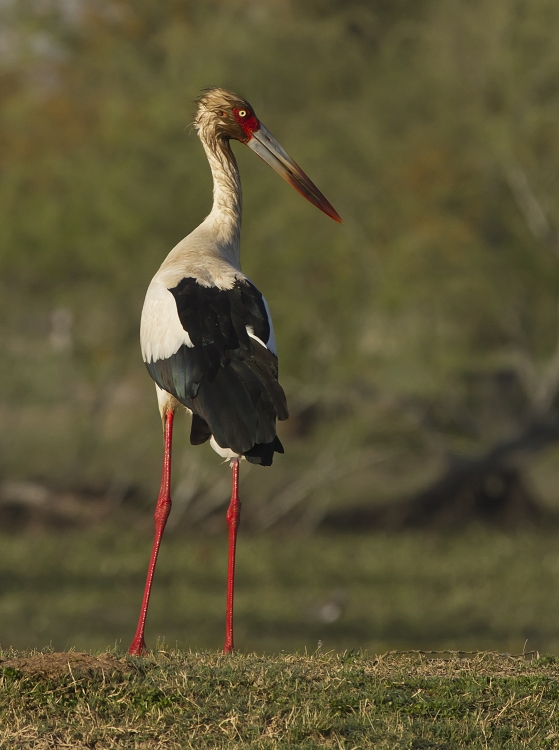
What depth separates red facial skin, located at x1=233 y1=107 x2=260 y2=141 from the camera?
703 centimetres

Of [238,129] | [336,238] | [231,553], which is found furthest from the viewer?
[336,238]

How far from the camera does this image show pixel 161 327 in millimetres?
5887

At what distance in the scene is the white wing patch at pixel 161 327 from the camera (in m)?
5.75

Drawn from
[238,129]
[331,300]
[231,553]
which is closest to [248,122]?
[238,129]

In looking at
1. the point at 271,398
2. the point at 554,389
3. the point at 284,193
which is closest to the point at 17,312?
the point at 284,193

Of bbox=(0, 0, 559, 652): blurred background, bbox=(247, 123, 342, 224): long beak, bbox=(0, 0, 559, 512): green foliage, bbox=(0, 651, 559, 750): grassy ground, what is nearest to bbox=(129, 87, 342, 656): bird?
bbox=(247, 123, 342, 224): long beak

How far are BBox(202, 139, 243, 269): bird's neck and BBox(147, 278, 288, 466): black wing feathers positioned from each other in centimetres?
75

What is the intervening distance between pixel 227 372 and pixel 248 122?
2.10 meters

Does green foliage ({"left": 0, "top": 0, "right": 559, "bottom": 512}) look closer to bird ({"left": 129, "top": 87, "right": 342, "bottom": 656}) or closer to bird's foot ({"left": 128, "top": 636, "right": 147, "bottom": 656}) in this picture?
bird ({"left": 129, "top": 87, "right": 342, "bottom": 656})

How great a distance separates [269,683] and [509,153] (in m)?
13.9

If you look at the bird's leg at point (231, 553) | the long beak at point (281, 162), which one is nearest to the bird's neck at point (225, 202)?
the long beak at point (281, 162)

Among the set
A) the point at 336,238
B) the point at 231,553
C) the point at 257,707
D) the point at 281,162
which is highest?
the point at 336,238

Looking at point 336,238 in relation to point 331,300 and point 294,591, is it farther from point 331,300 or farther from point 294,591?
point 294,591

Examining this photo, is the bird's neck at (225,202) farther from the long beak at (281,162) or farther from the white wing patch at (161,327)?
the white wing patch at (161,327)
